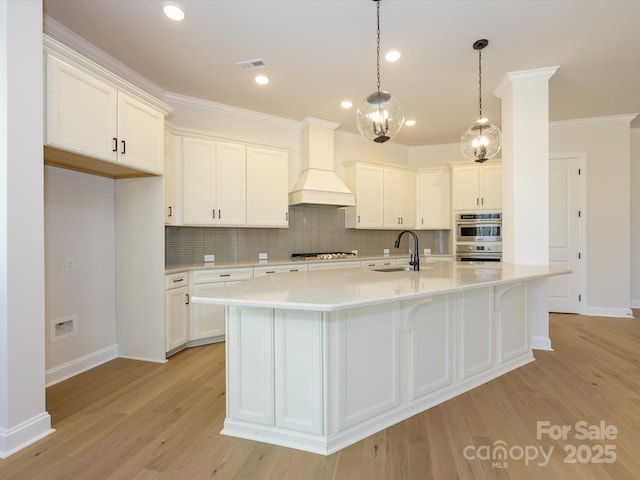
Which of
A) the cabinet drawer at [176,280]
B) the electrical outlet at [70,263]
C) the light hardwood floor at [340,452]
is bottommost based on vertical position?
the light hardwood floor at [340,452]

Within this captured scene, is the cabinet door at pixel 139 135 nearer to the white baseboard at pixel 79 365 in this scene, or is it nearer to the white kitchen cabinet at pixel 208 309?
the white kitchen cabinet at pixel 208 309

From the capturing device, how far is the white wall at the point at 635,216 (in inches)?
211

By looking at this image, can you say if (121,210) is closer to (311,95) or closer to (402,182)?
(311,95)

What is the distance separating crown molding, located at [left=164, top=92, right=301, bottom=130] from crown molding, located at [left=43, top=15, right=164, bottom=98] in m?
0.19

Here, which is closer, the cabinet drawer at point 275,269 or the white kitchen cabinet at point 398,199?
the cabinet drawer at point 275,269

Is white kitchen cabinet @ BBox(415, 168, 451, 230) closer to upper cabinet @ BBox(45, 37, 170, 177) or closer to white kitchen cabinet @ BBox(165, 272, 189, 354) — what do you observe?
white kitchen cabinet @ BBox(165, 272, 189, 354)

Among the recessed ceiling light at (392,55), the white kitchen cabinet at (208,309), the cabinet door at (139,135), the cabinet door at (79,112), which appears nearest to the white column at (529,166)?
the recessed ceiling light at (392,55)

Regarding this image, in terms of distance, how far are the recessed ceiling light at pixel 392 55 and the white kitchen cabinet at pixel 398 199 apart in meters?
2.43

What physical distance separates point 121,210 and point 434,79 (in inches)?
139

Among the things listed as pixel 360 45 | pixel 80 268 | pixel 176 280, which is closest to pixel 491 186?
pixel 360 45

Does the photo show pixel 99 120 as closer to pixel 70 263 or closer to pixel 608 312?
pixel 70 263

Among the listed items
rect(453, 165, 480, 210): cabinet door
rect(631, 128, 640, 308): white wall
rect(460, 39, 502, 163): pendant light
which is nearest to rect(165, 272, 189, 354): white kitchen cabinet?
rect(460, 39, 502, 163): pendant light

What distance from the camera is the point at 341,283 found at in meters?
2.21

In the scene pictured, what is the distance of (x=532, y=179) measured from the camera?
3451mm
